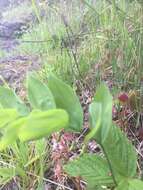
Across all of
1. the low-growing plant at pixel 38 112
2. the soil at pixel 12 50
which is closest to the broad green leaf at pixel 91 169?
the low-growing plant at pixel 38 112

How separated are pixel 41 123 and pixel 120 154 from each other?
252mm

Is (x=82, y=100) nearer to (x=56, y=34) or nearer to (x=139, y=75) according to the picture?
(x=139, y=75)

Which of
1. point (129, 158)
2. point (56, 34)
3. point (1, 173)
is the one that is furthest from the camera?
point (56, 34)

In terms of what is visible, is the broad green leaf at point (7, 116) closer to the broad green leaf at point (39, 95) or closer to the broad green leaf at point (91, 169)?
the broad green leaf at point (39, 95)

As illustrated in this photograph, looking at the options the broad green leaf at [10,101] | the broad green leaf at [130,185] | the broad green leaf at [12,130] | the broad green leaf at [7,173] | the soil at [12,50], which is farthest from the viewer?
the soil at [12,50]

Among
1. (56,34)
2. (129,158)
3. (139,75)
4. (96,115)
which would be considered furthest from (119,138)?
(56,34)

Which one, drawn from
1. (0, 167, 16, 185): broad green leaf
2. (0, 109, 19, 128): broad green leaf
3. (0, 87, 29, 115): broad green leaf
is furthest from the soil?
(0, 109, 19, 128): broad green leaf

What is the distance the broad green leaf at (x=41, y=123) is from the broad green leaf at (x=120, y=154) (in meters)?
0.22

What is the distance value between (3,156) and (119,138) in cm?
55

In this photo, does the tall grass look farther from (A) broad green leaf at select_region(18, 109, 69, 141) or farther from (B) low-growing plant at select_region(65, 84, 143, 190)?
(A) broad green leaf at select_region(18, 109, 69, 141)

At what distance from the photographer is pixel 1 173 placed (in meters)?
0.92

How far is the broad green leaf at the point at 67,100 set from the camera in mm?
435

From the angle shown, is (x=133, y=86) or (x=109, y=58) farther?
(x=109, y=58)

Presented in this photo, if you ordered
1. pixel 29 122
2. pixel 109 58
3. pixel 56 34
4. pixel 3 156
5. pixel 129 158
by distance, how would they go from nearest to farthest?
pixel 29 122 < pixel 129 158 < pixel 3 156 < pixel 109 58 < pixel 56 34
